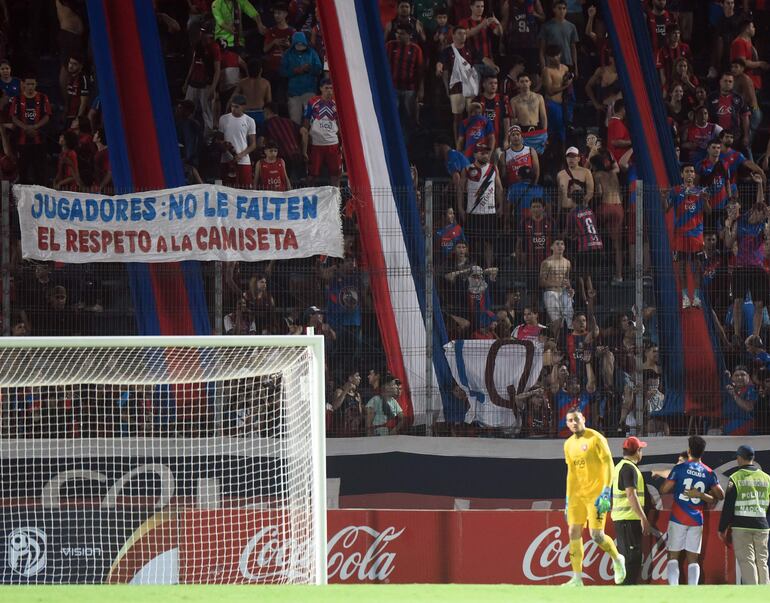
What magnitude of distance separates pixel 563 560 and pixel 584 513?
104 cm

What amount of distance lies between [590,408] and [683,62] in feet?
17.8

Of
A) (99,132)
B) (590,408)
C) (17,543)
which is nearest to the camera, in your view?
(17,543)

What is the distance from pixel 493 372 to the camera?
11.8 metres

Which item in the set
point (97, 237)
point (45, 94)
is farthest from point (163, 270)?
point (45, 94)

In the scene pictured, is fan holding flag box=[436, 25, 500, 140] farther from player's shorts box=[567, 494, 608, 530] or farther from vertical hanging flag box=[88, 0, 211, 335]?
player's shorts box=[567, 494, 608, 530]

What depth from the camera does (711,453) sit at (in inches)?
469

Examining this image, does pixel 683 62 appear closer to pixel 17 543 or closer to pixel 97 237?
pixel 97 237

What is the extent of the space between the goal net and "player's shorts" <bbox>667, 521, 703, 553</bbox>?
3.18 metres

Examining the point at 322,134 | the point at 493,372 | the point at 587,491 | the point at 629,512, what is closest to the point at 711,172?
the point at 493,372

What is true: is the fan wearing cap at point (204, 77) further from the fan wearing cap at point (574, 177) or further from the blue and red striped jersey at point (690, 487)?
the blue and red striped jersey at point (690, 487)

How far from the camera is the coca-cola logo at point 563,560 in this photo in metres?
10.7

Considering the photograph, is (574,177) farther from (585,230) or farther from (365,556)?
(365,556)

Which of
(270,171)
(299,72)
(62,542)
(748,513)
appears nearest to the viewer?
(748,513)

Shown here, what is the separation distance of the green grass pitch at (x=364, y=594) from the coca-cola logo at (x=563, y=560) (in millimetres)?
4054
